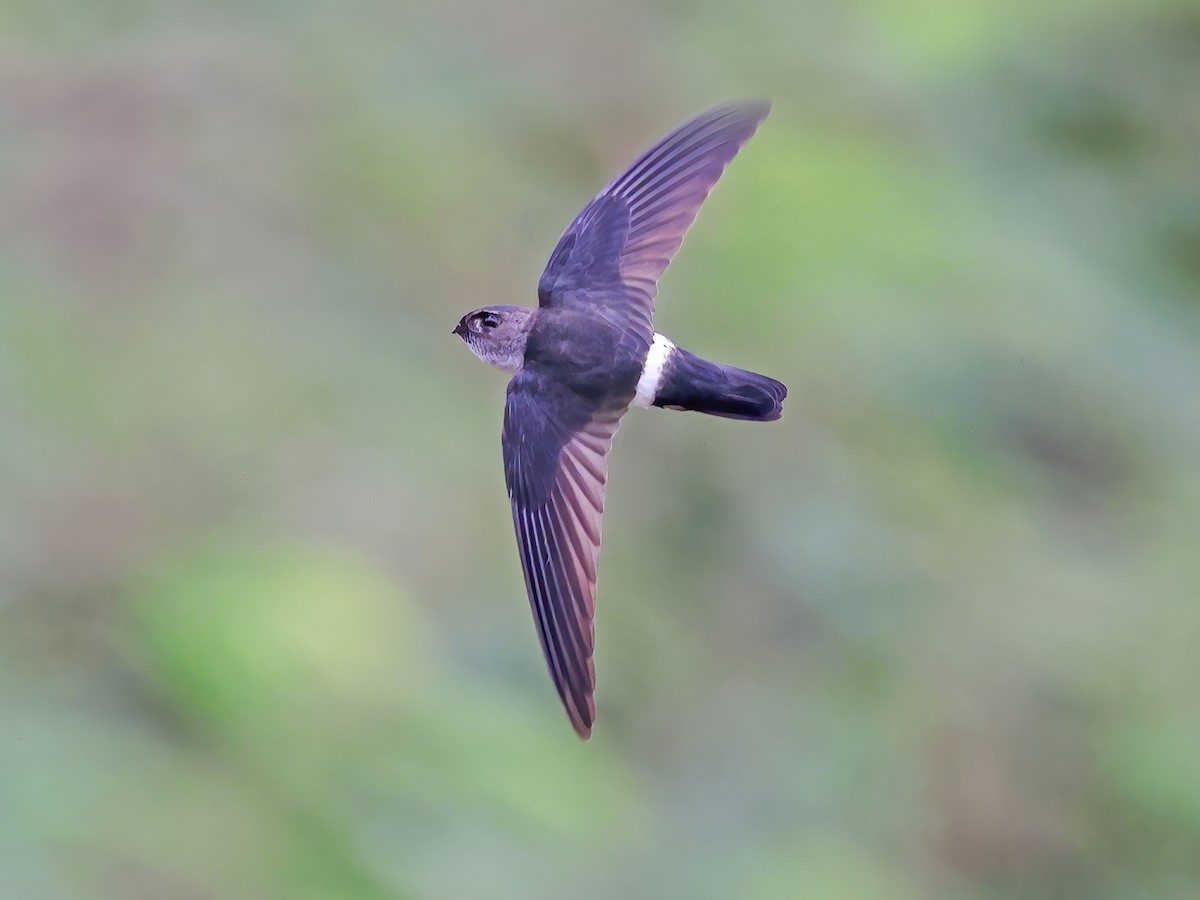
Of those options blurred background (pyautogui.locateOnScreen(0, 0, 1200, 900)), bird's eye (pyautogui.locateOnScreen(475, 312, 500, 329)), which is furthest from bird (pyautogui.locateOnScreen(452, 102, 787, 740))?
blurred background (pyautogui.locateOnScreen(0, 0, 1200, 900))

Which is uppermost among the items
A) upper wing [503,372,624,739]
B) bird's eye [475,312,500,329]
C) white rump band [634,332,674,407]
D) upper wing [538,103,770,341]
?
upper wing [538,103,770,341]

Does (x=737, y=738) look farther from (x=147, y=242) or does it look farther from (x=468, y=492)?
(x=147, y=242)

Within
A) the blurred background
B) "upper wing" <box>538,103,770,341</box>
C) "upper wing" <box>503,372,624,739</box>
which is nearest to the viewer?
"upper wing" <box>503,372,624,739</box>

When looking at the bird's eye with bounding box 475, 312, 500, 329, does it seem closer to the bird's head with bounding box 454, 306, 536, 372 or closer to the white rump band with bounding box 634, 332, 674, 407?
the bird's head with bounding box 454, 306, 536, 372

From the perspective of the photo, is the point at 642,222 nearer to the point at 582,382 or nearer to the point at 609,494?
the point at 582,382

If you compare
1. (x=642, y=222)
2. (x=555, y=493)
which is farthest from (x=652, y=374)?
(x=642, y=222)

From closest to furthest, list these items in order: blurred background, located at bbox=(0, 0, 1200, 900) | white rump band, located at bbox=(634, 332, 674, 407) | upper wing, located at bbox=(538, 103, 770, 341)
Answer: white rump band, located at bbox=(634, 332, 674, 407) < upper wing, located at bbox=(538, 103, 770, 341) < blurred background, located at bbox=(0, 0, 1200, 900)

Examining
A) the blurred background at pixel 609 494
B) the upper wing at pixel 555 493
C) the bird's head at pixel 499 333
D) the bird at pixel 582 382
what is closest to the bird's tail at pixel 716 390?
the bird at pixel 582 382
